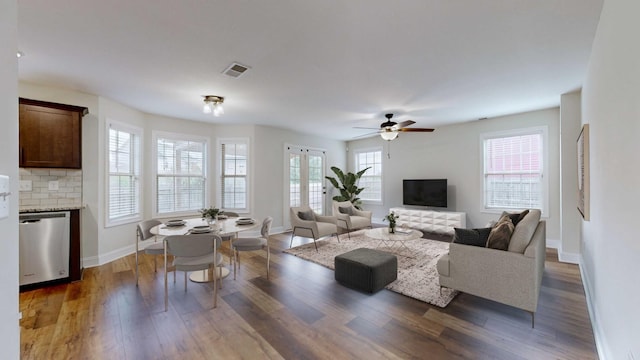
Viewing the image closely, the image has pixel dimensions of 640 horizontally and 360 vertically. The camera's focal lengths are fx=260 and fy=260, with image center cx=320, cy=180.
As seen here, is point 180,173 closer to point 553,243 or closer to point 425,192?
point 425,192

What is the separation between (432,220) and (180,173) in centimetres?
563

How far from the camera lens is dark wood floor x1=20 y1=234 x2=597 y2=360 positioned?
2.03 m

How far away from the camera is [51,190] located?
3.63 metres

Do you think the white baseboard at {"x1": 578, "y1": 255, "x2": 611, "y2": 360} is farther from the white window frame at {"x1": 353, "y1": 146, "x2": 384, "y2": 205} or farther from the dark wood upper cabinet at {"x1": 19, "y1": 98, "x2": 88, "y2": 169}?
the dark wood upper cabinet at {"x1": 19, "y1": 98, "x2": 88, "y2": 169}

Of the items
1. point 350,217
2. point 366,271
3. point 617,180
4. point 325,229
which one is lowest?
point 366,271

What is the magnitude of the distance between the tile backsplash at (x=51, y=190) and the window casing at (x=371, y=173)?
634 centimetres

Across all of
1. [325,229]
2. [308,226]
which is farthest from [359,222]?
[308,226]

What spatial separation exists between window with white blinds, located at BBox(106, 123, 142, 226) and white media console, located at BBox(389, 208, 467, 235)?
567 centimetres

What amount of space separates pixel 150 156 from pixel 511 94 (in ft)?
20.8

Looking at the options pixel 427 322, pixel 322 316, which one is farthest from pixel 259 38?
pixel 427 322

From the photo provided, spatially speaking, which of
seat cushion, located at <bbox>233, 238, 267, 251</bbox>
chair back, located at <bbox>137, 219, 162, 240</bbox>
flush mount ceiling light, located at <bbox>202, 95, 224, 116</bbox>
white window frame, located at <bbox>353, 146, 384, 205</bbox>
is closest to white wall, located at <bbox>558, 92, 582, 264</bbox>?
white window frame, located at <bbox>353, 146, 384, 205</bbox>

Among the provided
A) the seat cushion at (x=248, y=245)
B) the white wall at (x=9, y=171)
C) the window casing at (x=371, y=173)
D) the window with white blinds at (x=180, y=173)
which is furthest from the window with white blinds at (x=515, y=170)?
the white wall at (x=9, y=171)

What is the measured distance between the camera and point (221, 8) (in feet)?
6.48

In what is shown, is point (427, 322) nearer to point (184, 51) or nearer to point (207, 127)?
point (184, 51)
